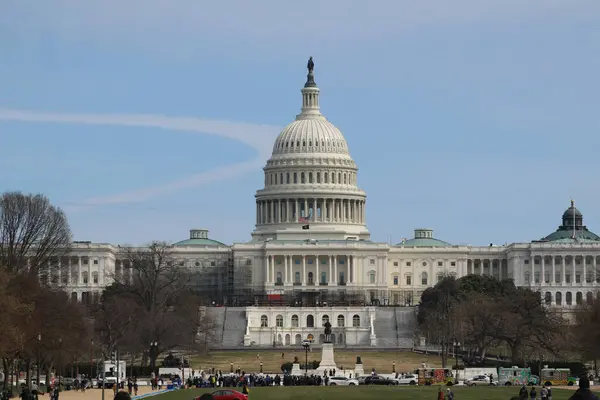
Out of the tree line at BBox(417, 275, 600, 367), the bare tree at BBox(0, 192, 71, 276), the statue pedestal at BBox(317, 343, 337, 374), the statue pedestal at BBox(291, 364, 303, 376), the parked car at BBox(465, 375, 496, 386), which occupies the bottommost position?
the parked car at BBox(465, 375, 496, 386)

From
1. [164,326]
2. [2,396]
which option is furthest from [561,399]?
[164,326]

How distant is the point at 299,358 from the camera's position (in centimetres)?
15512

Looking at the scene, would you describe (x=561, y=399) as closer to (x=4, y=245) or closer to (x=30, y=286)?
(x=30, y=286)

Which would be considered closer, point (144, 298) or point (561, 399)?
point (561, 399)

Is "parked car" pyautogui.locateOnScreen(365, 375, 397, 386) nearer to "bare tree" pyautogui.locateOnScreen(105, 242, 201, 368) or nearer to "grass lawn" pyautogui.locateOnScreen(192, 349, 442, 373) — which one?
"grass lawn" pyautogui.locateOnScreen(192, 349, 442, 373)

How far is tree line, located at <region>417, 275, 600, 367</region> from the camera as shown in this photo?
13038cm

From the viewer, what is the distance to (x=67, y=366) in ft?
409

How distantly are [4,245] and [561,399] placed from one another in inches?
2256

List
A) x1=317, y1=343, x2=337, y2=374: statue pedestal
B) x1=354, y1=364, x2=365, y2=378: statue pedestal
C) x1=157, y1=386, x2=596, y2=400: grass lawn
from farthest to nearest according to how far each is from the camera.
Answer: x1=317, y1=343, x2=337, y2=374: statue pedestal < x1=354, y1=364, x2=365, y2=378: statue pedestal < x1=157, y1=386, x2=596, y2=400: grass lawn

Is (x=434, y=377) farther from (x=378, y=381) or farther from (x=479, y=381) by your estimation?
(x=378, y=381)

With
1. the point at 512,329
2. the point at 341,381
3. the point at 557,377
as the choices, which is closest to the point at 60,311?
the point at 341,381

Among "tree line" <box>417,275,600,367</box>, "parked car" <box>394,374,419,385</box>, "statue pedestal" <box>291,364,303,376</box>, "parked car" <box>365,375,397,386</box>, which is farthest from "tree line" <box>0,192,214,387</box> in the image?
"tree line" <box>417,275,600,367</box>

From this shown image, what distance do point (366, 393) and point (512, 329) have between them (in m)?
44.5

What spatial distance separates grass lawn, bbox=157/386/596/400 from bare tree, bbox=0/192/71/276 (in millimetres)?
28589
